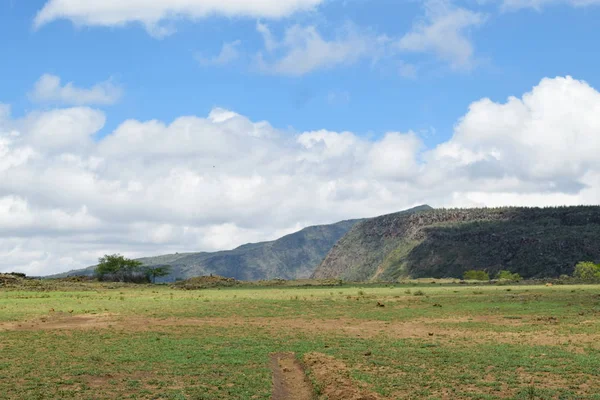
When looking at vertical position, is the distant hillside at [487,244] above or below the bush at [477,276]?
above

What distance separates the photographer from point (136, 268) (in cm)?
14100

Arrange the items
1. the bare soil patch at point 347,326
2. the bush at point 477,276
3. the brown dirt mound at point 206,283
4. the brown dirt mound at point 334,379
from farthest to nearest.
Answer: the bush at point 477,276
the brown dirt mound at point 206,283
the bare soil patch at point 347,326
the brown dirt mound at point 334,379

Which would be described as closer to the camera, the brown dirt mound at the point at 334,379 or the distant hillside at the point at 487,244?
the brown dirt mound at the point at 334,379

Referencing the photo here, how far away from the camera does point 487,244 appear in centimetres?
15662

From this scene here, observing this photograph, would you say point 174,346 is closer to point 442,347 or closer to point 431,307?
point 442,347

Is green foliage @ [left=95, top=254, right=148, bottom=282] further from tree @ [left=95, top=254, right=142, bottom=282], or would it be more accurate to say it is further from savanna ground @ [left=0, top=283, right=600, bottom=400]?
→ savanna ground @ [left=0, top=283, right=600, bottom=400]

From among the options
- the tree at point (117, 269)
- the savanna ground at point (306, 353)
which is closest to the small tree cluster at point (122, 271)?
the tree at point (117, 269)

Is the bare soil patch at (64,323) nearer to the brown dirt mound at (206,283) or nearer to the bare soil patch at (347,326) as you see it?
the bare soil patch at (347,326)

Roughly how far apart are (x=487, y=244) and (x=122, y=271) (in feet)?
283

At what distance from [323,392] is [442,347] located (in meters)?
10.2

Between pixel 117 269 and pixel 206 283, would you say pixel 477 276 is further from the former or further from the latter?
pixel 117 269

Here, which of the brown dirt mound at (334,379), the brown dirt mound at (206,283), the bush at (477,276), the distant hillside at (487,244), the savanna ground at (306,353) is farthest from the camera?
the distant hillside at (487,244)

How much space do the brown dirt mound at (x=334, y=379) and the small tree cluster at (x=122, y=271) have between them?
4316 inches

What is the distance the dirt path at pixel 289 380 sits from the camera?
19.9m
